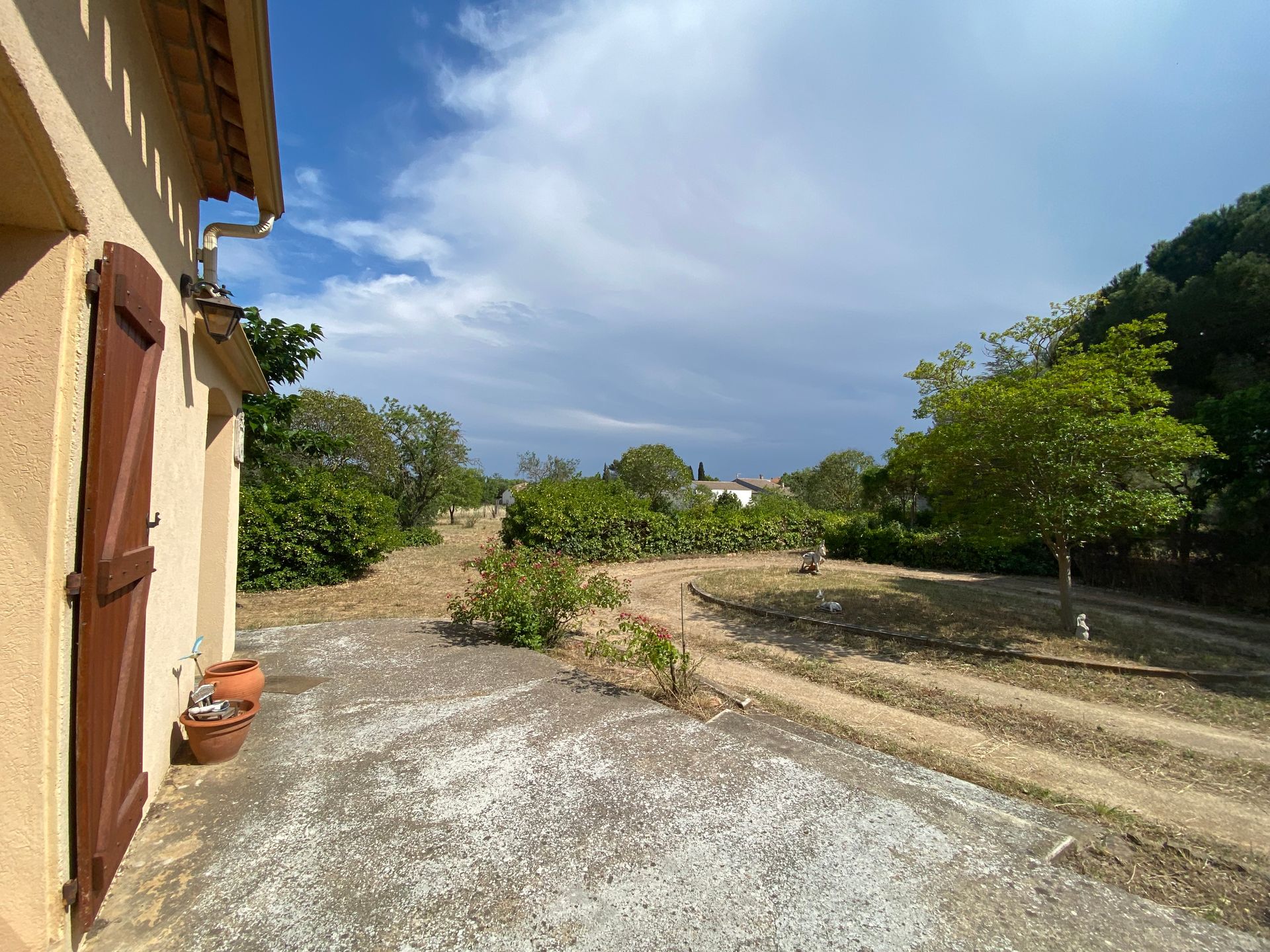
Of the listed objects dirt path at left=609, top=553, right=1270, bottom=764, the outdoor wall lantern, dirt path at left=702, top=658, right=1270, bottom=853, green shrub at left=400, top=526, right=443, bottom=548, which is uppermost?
the outdoor wall lantern

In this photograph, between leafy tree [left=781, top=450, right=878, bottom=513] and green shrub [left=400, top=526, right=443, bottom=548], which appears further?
leafy tree [left=781, top=450, right=878, bottom=513]

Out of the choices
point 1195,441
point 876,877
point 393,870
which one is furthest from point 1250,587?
point 393,870

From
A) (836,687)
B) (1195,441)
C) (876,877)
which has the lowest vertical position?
(836,687)

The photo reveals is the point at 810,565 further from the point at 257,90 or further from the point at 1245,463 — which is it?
the point at 257,90

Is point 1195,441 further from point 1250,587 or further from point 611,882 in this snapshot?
point 611,882

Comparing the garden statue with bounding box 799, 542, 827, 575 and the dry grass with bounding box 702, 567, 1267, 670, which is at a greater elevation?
the garden statue with bounding box 799, 542, 827, 575

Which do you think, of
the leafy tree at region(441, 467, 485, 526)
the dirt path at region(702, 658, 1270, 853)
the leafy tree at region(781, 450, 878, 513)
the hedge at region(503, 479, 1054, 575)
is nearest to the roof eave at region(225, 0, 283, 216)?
the dirt path at region(702, 658, 1270, 853)

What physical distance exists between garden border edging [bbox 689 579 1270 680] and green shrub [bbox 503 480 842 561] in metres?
6.79

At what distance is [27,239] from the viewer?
70.0 inches

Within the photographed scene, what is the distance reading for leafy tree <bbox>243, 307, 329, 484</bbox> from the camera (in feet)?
27.9

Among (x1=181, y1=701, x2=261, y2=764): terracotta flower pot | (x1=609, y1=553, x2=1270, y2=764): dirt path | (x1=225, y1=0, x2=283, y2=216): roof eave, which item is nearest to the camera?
(x1=225, y1=0, x2=283, y2=216): roof eave

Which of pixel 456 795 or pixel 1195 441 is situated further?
pixel 1195 441

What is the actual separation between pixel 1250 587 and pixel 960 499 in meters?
7.20

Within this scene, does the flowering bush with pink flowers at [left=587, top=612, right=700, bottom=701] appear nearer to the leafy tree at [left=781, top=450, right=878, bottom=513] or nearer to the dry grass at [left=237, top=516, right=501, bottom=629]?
the dry grass at [left=237, top=516, right=501, bottom=629]
